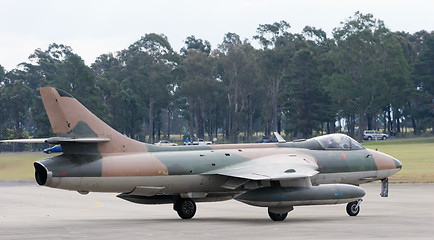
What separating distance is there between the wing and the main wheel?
1.52 meters

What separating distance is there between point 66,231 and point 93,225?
1835 millimetres

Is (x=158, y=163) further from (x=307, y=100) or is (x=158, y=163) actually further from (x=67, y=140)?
(x=307, y=100)

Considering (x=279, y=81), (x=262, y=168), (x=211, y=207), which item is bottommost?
(x=211, y=207)

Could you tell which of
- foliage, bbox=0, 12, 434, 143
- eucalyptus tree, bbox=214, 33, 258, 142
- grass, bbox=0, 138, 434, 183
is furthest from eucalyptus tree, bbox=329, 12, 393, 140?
grass, bbox=0, 138, 434, 183

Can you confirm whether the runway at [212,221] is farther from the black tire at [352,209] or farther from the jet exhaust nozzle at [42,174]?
the jet exhaust nozzle at [42,174]

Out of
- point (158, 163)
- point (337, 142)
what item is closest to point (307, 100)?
point (337, 142)

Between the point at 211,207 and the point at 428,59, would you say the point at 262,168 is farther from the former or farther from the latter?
the point at 428,59

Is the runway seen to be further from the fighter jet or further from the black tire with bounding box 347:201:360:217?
the fighter jet

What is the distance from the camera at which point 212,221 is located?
21969 millimetres

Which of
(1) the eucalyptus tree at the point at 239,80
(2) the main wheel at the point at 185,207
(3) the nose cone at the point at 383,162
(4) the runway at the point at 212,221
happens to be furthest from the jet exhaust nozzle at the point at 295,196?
(1) the eucalyptus tree at the point at 239,80

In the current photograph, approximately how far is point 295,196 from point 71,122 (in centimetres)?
714

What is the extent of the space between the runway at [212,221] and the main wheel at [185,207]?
1.19 ft

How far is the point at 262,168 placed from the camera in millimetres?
22422

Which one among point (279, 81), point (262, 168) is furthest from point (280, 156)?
point (279, 81)
